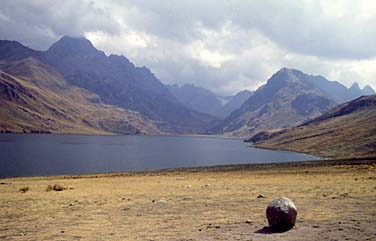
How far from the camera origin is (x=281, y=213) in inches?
811

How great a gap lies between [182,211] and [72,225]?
7.83 metres

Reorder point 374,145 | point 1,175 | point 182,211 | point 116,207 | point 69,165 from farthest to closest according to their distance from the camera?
1. point 374,145
2. point 69,165
3. point 1,175
4. point 116,207
5. point 182,211

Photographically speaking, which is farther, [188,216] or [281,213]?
[188,216]

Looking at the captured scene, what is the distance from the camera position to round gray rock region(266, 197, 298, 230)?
20375mm

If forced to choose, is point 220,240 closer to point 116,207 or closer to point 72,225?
point 72,225

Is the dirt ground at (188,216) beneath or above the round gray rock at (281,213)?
beneath

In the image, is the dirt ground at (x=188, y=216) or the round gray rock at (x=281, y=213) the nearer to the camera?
the round gray rock at (x=281, y=213)

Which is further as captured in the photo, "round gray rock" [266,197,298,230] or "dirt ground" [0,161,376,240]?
"dirt ground" [0,161,376,240]

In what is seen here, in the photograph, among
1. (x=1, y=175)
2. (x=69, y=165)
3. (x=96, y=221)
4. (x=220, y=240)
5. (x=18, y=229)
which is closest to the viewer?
(x=220, y=240)

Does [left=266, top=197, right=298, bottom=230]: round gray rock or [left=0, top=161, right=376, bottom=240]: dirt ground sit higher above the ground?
[left=266, top=197, right=298, bottom=230]: round gray rock

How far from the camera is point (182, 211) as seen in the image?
92.8 feet

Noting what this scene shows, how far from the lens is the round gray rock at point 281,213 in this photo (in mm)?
20375

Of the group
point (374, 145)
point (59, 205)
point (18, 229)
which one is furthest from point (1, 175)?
point (374, 145)

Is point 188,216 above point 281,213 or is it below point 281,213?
below
